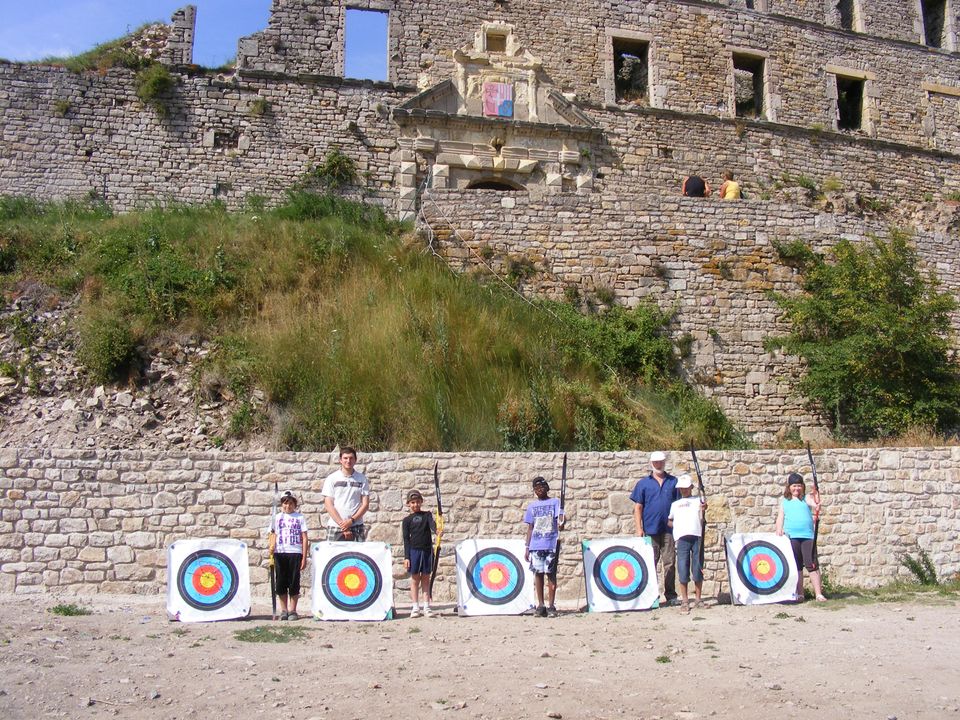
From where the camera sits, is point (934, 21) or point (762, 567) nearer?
point (762, 567)

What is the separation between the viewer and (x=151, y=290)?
1143 centimetres

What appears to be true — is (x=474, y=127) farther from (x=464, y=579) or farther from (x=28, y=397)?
(x=464, y=579)

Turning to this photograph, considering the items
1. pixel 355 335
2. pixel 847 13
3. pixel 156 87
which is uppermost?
pixel 847 13

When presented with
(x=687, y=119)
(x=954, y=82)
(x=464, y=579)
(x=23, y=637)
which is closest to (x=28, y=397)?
(x=23, y=637)

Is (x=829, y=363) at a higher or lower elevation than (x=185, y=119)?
lower

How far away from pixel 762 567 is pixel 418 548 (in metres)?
3.05

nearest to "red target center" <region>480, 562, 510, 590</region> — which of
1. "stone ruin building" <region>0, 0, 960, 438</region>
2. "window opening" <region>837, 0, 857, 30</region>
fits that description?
"stone ruin building" <region>0, 0, 960, 438</region>

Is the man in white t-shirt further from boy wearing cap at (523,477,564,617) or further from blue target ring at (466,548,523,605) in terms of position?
boy wearing cap at (523,477,564,617)

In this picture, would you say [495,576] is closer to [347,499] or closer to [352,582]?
[352,582]

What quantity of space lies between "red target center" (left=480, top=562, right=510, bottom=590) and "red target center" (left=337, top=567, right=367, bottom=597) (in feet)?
3.29

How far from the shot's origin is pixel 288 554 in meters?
6.77

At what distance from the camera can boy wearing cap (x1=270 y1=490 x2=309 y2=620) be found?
22.2 feet

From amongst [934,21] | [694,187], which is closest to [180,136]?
[694,187]

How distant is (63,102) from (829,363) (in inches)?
525
